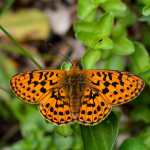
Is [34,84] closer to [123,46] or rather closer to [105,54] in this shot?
[105,54]

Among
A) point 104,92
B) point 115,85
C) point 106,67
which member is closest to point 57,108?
point 104,92

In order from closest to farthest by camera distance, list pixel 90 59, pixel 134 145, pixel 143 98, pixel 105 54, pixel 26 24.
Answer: pixel 134 145, pixel 90 59, pixel 105 54, pixel 143 98, pixel 26 24

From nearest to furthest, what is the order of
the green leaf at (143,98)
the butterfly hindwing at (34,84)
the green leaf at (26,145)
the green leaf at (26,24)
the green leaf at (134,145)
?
the green leaf at (134,145) → the butterfly hindwing at (34,84) → the green leaf at (26,145) → the green leaf at (143,98) → the green leaf at (26,24)

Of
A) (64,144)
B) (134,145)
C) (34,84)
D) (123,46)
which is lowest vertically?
(64,144)

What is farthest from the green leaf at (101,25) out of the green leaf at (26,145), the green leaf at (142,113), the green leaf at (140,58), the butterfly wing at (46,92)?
the green leaf at (26,145)

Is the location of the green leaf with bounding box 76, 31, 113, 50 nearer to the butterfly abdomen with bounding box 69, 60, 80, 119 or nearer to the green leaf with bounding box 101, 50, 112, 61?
the green leaf with bounding box 101, 50, 112, 61

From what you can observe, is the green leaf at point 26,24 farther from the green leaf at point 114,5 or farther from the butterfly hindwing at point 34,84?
the butterfly hindwing at point 34,84

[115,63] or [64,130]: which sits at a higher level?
[64,130]
